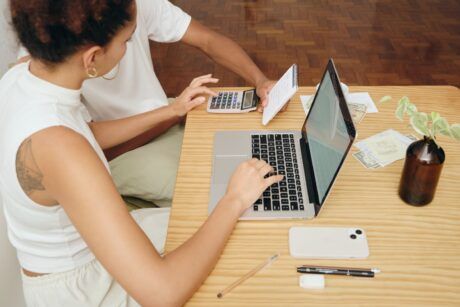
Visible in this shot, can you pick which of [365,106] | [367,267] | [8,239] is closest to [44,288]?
[8,239]

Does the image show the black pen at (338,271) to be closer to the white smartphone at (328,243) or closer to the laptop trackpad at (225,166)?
the white smartphone at (328,243)

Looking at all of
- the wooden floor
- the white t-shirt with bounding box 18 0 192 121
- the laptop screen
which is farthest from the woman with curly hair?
the wooden floor

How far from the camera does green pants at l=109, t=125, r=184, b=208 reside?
144 centimetres

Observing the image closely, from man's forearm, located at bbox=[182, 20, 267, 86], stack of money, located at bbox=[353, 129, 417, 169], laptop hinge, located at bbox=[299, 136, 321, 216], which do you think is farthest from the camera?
man's forearm, located at bbox=[182, 20, 267, 86]

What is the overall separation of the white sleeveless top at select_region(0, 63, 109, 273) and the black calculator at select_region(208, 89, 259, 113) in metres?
0.51

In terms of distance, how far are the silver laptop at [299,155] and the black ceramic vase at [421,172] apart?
0.18 meters

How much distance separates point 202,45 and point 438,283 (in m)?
1.21

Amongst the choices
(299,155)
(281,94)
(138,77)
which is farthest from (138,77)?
(299,155)

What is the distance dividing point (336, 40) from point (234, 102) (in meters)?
2.19

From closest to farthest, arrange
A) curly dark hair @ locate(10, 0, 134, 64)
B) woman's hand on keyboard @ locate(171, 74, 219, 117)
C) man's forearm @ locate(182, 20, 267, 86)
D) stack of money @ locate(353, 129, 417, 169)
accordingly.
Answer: curly dark hair @ locate(10, 0, 134, 64)
stack of money @ locate(353, 129, 417, 169)
woman's hand on keyboard @ locate(171, 74, 219, 117)
man's forearm @ locate(182, 20, 267, 86)

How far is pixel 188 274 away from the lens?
0.83 m

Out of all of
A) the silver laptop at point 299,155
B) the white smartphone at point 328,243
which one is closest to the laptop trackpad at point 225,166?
the silver laptop at point 299,155

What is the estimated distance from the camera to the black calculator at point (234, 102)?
1.35 meters

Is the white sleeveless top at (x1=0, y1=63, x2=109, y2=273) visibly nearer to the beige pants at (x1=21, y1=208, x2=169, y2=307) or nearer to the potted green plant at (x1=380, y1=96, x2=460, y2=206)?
the beige pants at (x1=21, y1=208, x2=169, y2=307)
